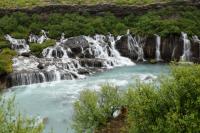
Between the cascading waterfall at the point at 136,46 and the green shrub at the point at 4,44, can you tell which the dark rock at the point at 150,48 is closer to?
the cascading waterfall at the point at 136,46

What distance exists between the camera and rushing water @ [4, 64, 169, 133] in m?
49.8

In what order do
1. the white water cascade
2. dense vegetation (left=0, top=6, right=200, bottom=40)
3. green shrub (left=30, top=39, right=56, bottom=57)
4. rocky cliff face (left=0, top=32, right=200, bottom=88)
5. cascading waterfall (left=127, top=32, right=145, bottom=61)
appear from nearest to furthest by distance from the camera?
rocky cliff face (left=0, top=32, right=200, bottom=88)
the white water cascade
green shrub (left=30, top=39, right=56, bottom=57)
cascading waterfall (left=127, top=32, right=145, bottom=61)
dense vegetation (left=0, top=6, right=200, bottom=40)

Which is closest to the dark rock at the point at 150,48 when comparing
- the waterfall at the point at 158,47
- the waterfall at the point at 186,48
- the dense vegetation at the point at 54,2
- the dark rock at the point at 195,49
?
the waterfall at the point at 158,47

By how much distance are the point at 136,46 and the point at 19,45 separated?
19746 millimetres

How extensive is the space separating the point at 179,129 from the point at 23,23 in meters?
63.5

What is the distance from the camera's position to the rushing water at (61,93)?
163ft

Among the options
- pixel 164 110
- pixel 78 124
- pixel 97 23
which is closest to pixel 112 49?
pixel 97 23

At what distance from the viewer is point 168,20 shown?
87562 mm

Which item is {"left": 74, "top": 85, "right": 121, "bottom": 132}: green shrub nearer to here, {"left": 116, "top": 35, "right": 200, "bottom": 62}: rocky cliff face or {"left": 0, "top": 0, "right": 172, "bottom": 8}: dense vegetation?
{"left": 116, "top": 35, "right": 200, "bottom": 62}: rocky cliff face

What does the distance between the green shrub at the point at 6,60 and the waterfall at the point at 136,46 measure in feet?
64.8

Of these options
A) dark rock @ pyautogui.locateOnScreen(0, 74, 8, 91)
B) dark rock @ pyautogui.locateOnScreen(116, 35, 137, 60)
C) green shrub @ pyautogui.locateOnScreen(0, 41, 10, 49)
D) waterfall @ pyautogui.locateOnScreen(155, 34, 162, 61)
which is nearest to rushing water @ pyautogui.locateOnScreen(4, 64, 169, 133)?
dark rock @ pyautogui.locateOnScreen(0, 74, 8, 91)

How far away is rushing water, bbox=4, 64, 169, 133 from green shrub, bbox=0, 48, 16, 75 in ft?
13.0

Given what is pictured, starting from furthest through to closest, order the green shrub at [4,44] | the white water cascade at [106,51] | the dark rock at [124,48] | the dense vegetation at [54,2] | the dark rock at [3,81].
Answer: the dense vegetation at [54,2]
the dark rock at [124,48]
the green shrub at [4,44]
the white water cascade at [106,51]
the dark rock at [3,81]

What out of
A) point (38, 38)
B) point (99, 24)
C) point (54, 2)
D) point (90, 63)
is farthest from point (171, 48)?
point (54, 2)
